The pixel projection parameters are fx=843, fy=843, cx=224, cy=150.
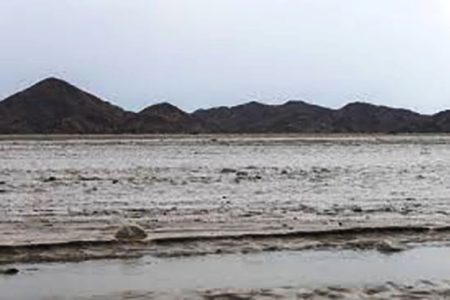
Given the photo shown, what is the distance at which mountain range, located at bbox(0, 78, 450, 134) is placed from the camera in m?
143

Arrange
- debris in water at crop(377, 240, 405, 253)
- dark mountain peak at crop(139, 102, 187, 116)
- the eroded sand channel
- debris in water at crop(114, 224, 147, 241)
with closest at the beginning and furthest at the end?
the eroded sand channel, debris in water at crop(377, 240, 405, 253), debris in water at crop(114, 224, 147, 241), dark mountain peak at crop(139, 102, 187, 116)

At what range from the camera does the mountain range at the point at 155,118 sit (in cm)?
14288

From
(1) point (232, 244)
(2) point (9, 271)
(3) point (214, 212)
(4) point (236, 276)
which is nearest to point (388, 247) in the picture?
(1) point (232, 244)

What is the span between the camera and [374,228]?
1966 centimetres

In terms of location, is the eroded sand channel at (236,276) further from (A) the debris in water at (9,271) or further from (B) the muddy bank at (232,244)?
(B) the muddy bank at (232,244)

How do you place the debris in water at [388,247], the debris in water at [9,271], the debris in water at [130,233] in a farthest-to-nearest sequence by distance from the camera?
1. the debris in water at [130,233]
2. the debris in water at [388,247]
3. the debris in water at [9,271]

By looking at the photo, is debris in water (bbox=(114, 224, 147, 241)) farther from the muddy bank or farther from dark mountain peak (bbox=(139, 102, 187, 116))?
dark mountain peak (bbox=(139, 102, 187, 116))

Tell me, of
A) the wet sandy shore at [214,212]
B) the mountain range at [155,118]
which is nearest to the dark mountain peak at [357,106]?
the mountain range at [155,118]

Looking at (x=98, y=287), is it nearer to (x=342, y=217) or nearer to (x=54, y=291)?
(x=54, y=291)

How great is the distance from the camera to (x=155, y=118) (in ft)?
492

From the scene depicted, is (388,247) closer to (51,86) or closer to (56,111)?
(56,111)

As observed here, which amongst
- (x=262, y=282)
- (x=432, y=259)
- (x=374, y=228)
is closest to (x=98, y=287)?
(x=262, y=282)

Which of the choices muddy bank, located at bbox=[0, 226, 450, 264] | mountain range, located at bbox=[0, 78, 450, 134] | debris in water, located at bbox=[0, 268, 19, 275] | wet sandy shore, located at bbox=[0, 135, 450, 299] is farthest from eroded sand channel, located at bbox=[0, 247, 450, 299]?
mountain range, located at bbox=[0, 78, 450, 134]

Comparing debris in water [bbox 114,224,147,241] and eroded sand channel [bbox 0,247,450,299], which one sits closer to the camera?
eroded sand channel [bbox 0,247,450,299]
